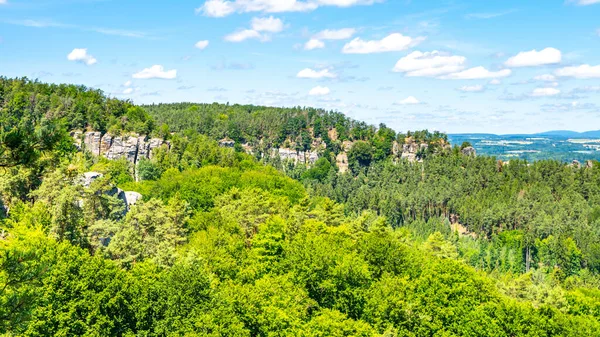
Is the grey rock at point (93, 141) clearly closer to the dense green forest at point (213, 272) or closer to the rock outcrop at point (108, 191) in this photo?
the dense green forest at point (213, 272)

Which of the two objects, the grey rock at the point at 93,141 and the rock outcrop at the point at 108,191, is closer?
the rock outcrop at the point at 108,191

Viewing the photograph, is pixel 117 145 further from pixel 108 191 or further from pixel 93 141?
pixel 108 191

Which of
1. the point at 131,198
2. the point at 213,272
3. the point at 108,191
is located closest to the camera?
the point at 213,272

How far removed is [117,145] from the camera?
415ft

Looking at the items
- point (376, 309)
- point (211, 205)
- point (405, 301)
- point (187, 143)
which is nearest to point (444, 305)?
point (405, 301)

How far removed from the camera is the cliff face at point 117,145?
4847 inches

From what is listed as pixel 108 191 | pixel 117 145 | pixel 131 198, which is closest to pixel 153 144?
pixel 117 145

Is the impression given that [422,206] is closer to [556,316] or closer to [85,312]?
[556,316]

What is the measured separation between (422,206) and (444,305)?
11277 centimetres

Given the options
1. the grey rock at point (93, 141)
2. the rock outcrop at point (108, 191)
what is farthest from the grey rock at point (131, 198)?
the grey rock at point (93, 141)

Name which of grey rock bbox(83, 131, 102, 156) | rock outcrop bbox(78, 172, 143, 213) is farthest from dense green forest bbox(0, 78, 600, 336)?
grey rock bbox(83, 131, 102, 156)

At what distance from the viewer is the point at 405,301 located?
130 ft

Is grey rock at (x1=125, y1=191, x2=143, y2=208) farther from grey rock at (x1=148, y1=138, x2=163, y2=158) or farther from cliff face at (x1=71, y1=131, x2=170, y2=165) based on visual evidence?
grey rock at (x1=148, y1=138, x2=163, y2=158)

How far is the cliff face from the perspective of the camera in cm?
12312
